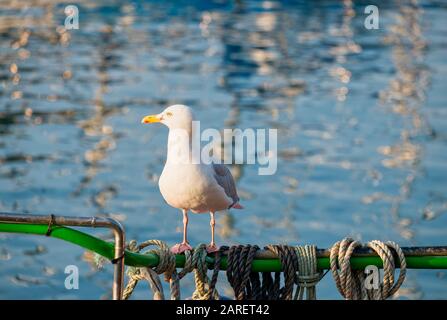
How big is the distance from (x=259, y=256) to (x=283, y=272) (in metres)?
0.12

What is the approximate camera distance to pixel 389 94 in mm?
21734

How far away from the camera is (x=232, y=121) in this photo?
61.7 ft

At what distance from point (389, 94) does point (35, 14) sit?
1362cm

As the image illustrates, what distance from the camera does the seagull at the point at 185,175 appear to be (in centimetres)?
448

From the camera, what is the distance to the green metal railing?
368 centimetres

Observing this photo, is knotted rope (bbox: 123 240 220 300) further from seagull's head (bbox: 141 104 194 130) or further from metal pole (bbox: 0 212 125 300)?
seagull's head (bbox: 141 104 194 130)

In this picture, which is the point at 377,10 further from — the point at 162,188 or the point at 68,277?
the point at 162,188

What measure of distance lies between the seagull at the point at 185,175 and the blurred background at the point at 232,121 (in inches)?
268

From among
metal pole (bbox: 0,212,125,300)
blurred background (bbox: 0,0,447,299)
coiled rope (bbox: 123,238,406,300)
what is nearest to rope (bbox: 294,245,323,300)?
coiled rope (bbox: 123,238,406,300)

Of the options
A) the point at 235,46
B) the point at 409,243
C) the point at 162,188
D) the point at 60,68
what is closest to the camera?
the point at 162,188

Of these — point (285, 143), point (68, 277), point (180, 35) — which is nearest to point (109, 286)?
point (68, 277)

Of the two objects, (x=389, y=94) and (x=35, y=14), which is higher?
(x=35, y=14)

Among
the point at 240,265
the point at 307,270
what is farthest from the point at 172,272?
the point at 307,270

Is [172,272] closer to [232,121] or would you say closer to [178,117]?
[178,117]
